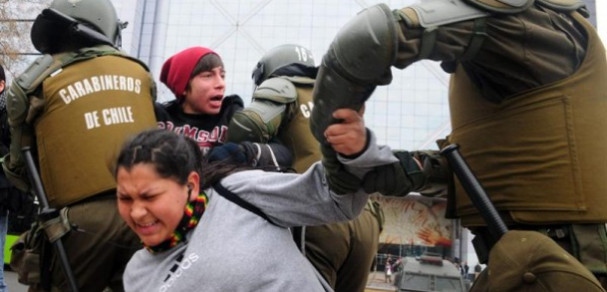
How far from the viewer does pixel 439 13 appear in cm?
142

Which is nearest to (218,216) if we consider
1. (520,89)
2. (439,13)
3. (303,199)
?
(303,199)

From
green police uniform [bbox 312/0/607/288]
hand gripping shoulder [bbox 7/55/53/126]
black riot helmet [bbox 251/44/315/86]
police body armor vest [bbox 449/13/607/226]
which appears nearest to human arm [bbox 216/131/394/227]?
green police uniform [bbox 312/0/607/288]

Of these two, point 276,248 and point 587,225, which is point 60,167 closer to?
point 276,248

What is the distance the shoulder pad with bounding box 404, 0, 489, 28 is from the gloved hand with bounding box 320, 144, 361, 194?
0.39 meters

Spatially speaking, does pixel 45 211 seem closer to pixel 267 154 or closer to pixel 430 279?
pixel 267 154

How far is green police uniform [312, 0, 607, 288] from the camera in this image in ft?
4.61

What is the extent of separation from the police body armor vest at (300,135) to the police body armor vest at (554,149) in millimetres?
1047

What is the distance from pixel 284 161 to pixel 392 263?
18673 millimetres

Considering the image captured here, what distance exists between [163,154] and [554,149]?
1.11 m

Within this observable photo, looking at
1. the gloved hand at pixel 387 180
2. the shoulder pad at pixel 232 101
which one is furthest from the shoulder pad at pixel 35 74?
the gloved hand at pixel 387 180

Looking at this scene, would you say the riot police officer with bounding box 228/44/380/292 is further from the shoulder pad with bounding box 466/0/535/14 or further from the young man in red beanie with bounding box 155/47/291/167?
the shoulder pad with bounding box 466/0/535/14

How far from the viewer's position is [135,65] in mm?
2512

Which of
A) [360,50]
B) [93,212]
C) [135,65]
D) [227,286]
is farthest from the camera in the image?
[135,65]

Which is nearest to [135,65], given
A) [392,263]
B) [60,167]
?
[60,167]
